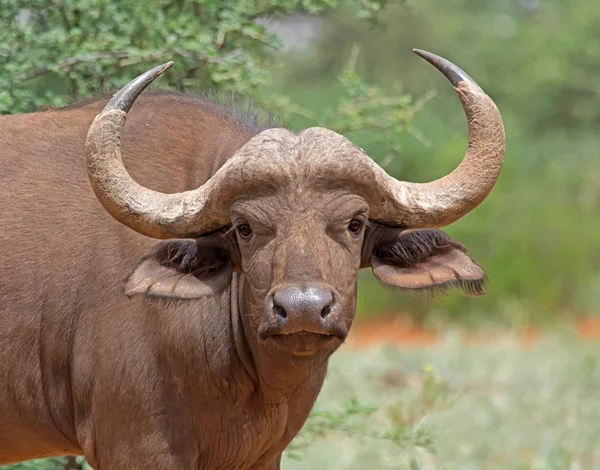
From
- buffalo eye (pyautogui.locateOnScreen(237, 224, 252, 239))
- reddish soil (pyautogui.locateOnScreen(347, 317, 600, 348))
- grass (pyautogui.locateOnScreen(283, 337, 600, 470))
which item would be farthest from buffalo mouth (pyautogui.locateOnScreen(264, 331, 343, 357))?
reddish soil (pyautogui.locateOnScreen(347, 317, 600, 348))

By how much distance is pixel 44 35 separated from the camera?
322 inches

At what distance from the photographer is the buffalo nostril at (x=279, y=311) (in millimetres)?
5359

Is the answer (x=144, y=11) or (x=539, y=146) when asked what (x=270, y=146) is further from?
(x=539, y=146)

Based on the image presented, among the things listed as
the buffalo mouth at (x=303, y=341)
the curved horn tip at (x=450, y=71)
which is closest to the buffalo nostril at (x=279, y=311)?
the buffalo mouth at (x=303, y=341)

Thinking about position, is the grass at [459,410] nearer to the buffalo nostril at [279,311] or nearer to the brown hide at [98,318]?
the brown hide at [98,318]

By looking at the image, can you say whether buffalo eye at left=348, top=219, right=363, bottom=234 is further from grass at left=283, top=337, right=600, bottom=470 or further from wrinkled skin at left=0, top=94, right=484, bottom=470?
grass at left=283, top=337, right=600, bottom=470

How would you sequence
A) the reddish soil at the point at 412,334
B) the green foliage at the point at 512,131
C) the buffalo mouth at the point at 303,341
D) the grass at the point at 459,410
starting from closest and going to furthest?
the buffalo mouth at the point at 303,341 → the grass at the point at 459,410 → the reddish soil at the point at 412,334 → the green foliage at the point at 512,131

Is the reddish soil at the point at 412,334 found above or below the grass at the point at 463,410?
below

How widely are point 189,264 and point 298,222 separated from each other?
68 cm

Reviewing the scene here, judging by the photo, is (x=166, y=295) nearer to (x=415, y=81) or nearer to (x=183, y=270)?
(x=183, y=270)

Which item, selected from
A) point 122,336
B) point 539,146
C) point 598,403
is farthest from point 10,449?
point 539,146

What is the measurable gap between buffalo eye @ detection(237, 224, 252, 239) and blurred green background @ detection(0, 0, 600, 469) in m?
1.04

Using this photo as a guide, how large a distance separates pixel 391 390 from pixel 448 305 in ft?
27.3

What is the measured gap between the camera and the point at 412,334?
2194cm
